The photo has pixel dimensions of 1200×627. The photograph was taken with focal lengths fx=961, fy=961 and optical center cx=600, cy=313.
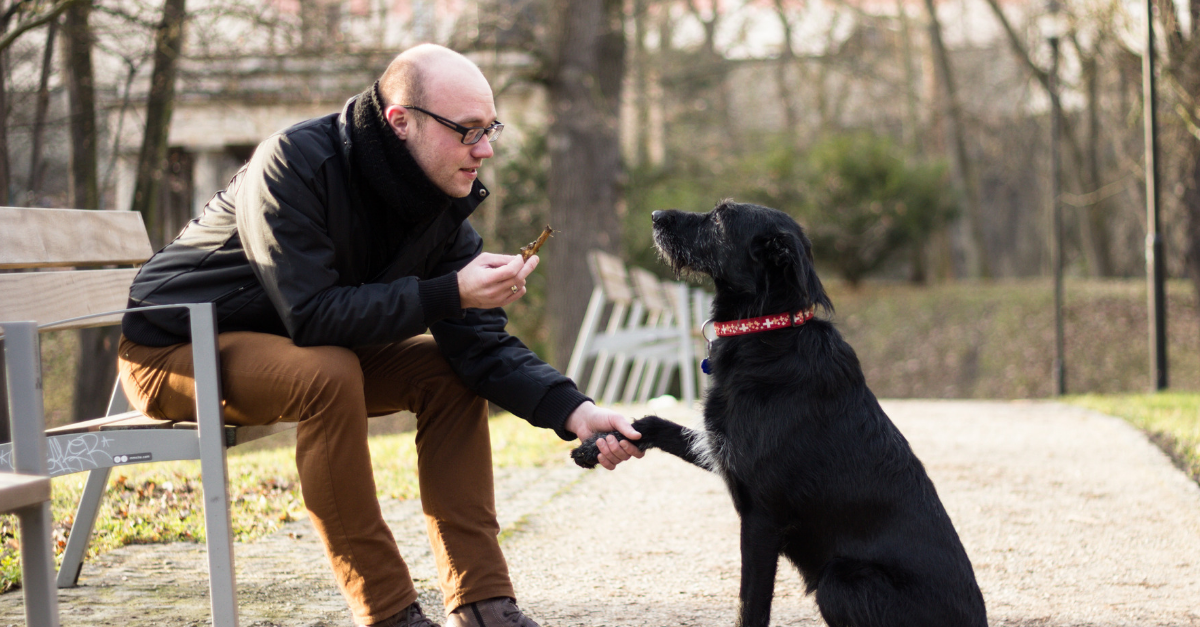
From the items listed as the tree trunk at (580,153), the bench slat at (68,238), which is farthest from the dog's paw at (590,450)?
the tree trunk at (580,153)

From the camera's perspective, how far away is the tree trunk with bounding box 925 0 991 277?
69.4ft

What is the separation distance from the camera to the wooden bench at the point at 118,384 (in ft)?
6.81

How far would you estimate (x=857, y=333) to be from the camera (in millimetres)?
19125

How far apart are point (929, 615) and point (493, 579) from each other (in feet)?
3.49

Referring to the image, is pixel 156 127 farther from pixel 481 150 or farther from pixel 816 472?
pixel 816 472

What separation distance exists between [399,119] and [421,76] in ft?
0.41

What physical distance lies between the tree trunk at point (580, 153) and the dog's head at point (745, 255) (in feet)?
25.7

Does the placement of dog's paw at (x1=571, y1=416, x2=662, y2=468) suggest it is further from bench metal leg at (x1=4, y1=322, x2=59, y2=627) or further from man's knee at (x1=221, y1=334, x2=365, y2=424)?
bench metal leg at (x1=4, y1=322, x2=59, y2=627)

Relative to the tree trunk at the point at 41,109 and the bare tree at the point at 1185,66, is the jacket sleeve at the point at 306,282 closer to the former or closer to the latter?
the tree trunk at the point at 41,109

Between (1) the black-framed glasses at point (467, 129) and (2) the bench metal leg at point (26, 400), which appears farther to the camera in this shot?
(1) the black-framed glasses at point (467, 129)

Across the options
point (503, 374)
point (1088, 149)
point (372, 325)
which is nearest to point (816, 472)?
point (503, 374)

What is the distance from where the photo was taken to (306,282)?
2266 mm

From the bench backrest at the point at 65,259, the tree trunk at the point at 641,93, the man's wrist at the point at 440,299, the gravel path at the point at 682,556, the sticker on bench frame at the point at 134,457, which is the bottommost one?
the gravel path at the point at 682,556

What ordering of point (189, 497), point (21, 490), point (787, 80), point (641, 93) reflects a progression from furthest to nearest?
point (787, 80), point (641, 93), point (189, 497), point (21, 490)
